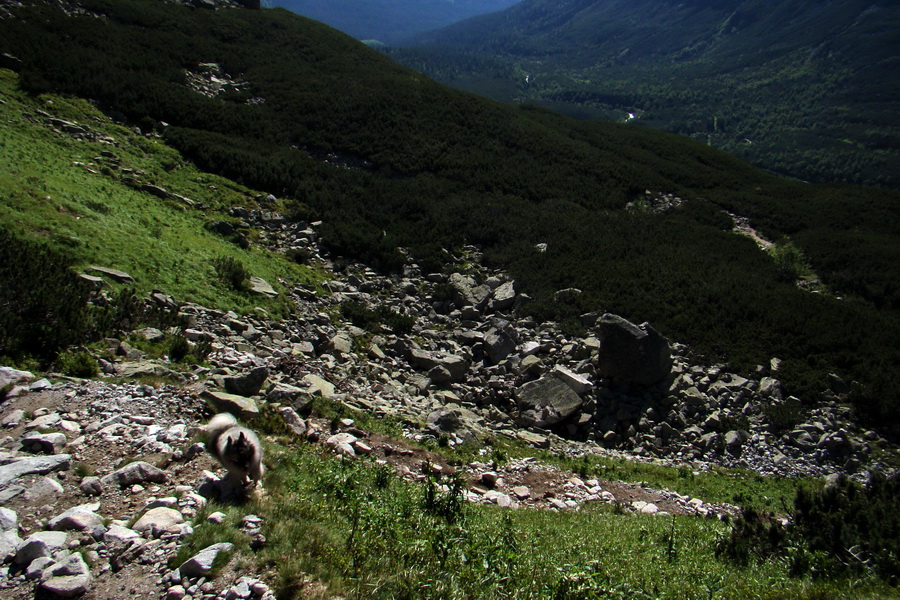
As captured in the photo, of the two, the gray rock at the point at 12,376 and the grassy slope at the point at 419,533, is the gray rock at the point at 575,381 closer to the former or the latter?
the grassy slope at the point at 419,533

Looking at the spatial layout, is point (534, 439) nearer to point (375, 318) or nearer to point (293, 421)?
point (293, 421)

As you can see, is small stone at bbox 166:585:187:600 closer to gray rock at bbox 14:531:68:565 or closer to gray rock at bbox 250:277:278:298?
gray rock at bbox 14:531:68:565

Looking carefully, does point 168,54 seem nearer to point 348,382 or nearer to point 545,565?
point 348,382

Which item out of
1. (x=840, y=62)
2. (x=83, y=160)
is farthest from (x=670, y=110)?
(x=83, y=160)

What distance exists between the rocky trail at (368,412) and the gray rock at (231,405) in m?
0.03

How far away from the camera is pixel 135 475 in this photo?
194 inches

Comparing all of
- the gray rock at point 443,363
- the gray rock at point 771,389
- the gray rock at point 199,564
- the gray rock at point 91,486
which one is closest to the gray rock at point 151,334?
the gray rock at point 91,486

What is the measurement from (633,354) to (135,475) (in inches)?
516

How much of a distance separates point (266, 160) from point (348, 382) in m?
19.1

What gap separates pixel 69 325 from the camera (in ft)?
26.3

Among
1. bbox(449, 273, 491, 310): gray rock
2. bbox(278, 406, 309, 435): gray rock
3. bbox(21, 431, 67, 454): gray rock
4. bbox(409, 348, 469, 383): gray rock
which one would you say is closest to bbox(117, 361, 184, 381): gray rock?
bbox(278, 406, 309, 435): gray rock

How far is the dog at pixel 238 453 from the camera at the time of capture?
5.01m

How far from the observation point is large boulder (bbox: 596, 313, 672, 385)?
→ 14453mm

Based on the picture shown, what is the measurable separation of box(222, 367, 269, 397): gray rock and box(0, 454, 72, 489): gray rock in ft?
11.9
